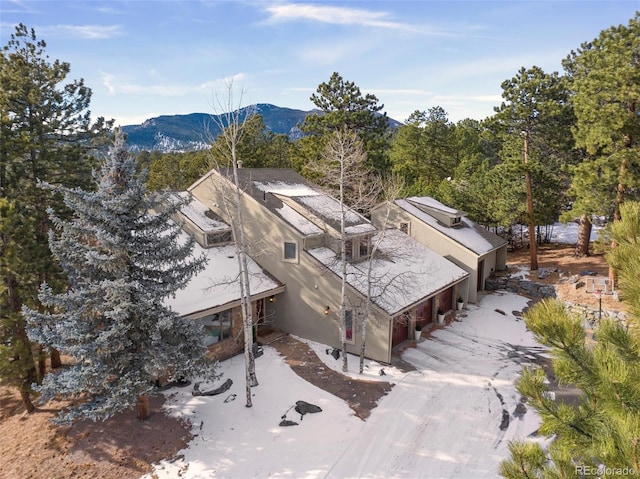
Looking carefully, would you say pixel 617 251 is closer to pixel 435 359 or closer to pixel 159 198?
pixel 159 198

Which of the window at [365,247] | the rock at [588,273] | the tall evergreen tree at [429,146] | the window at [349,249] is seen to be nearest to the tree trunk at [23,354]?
the window at [349,249]

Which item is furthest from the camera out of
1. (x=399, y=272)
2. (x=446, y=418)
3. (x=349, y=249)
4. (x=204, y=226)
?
(x=399, y=272)

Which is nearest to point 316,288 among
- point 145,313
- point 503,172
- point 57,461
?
point 145,313

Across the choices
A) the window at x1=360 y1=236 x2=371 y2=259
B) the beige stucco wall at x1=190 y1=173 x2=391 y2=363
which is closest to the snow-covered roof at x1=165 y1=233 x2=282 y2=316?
the beige stucco wall at x1=190 y1=173 x2=391 y2=363

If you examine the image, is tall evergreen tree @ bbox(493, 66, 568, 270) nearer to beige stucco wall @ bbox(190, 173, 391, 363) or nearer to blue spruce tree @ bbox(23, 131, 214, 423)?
beige stucco wall @ bbox(190, 173, 391, 363)

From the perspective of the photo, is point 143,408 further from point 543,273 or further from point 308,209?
point 543,273

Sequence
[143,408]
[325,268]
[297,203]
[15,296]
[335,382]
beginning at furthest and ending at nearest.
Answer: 1. [297,203]
2. [325,268]
3. [335,382]
4. [15,296]
5. [143,408]

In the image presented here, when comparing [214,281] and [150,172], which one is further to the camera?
[150,172]

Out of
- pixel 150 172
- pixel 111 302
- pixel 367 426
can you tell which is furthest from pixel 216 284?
pixel 150 172
